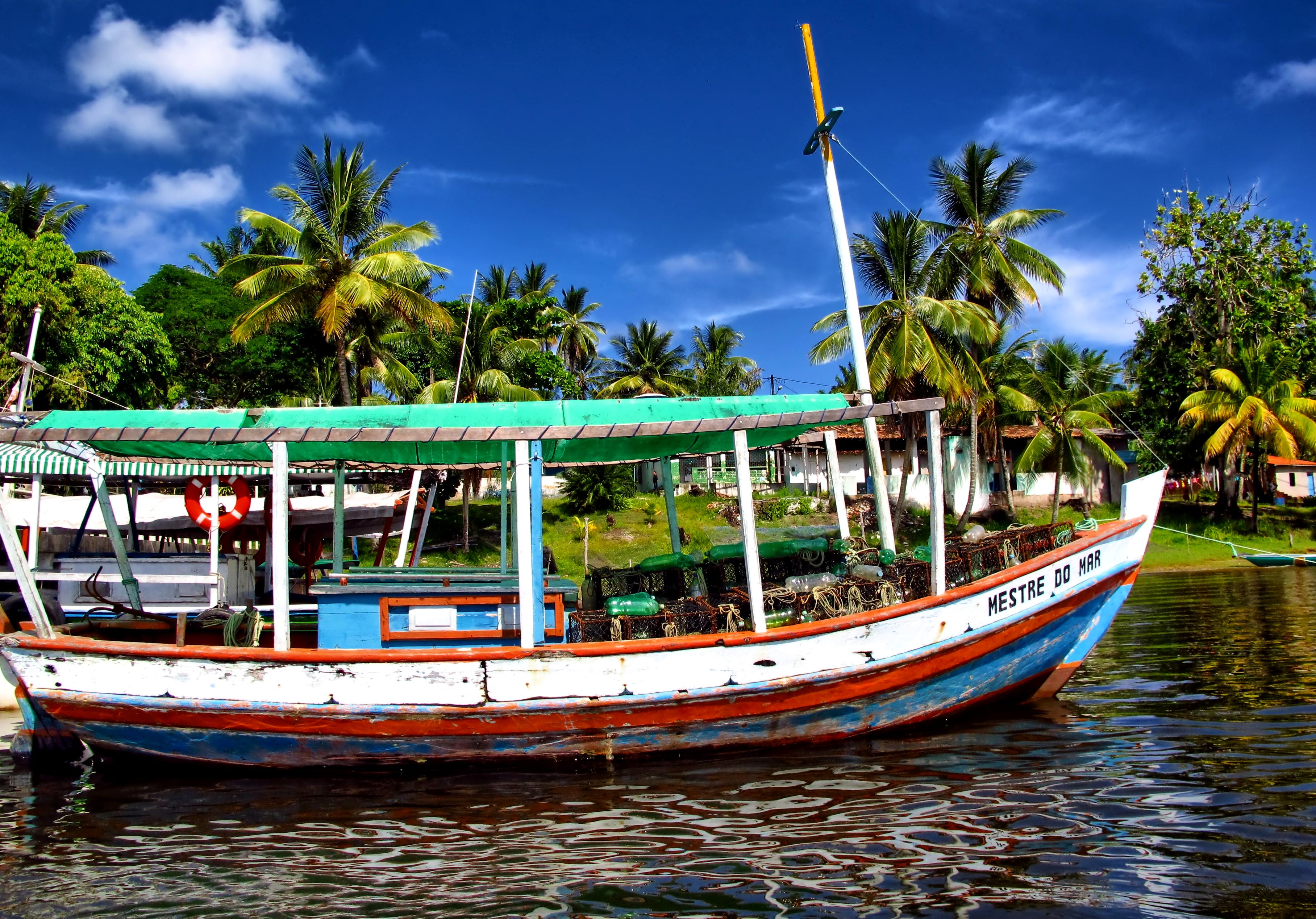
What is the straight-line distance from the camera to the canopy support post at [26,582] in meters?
6.41

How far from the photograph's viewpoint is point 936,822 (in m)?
4.84

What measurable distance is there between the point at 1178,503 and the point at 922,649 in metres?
27.7

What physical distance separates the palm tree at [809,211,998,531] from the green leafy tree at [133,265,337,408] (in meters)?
16.4

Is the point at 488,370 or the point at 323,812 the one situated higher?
the point at 488,370

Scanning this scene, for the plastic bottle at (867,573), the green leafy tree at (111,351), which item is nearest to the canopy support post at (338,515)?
the plastic bottle at (867,573)

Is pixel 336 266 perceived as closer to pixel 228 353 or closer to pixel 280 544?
pixel 228 353

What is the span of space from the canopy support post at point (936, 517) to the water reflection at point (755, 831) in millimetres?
1263

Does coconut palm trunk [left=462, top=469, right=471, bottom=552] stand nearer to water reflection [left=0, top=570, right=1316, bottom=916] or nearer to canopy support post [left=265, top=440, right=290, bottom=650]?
canopy support post [left=265, top=440, right=290, bottom=650]

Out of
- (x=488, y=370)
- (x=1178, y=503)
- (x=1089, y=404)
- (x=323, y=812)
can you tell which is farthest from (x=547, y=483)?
(x=323, y=812)

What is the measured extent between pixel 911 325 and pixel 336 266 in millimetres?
14398

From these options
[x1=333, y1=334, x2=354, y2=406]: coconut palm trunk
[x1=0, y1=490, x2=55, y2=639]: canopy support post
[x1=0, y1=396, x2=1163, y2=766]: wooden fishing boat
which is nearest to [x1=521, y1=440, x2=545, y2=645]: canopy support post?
[x1=0, y1=396, x2=1163, y2=766]: wooden fishing boat

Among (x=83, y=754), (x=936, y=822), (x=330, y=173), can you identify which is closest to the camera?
(x=936, y=822)

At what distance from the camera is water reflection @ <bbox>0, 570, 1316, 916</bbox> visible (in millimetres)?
4027

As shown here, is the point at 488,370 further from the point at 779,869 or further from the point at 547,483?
the point at 779,869
